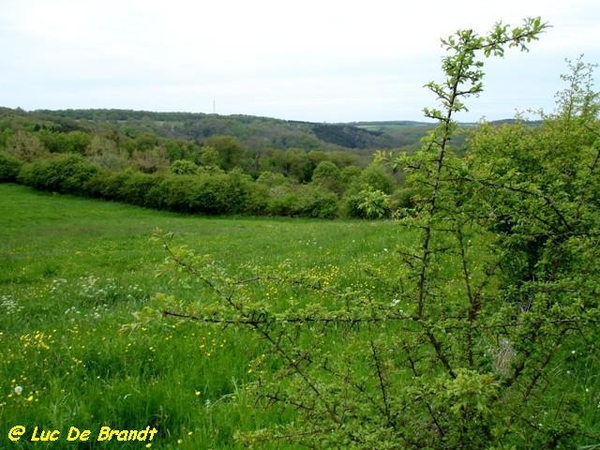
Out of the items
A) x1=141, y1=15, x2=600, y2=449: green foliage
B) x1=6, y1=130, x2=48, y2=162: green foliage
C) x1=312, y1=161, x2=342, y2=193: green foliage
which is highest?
x1=141, y1=15, x2=600, y2=449: green foliage

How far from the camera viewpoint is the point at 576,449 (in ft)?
7.59

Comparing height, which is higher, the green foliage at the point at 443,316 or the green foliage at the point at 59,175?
the green foliage at the point at 443,316

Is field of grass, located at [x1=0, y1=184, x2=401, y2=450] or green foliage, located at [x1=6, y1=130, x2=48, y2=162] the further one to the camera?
green foliage, located at [x1=6, y1=130, x2=48, y2=162]

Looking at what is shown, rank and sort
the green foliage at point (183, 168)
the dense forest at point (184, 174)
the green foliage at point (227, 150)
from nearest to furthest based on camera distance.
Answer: the dense forest at point (184, 174)
the green foliage at point (183, 168)
the green foliage at point (227, 150)

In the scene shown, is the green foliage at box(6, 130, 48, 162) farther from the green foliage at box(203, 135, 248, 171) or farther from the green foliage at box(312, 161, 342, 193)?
the green foliage at box(312, 161, 342, 193)

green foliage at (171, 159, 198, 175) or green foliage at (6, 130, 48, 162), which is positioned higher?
green foliage at (6, 130, 48, 162)

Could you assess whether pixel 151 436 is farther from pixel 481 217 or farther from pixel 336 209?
pixel 336 209

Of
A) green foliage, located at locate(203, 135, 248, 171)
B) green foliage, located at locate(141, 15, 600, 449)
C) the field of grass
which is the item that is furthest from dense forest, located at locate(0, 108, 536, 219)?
green foliage, located at locate(141, 15, 600, 449)

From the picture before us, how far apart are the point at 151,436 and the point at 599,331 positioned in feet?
10.9

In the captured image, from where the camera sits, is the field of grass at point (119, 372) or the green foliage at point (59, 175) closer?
the field of grass at point (119, 372)

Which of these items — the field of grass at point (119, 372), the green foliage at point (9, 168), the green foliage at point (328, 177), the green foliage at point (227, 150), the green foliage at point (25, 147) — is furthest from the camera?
the green foliage at point (227, 150)

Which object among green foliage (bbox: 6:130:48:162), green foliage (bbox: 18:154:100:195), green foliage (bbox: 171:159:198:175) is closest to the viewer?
green foliage (bbox: 18:154:100:195)

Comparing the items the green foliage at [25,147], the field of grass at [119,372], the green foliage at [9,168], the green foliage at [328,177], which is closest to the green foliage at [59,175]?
the green foliage at [9,168]

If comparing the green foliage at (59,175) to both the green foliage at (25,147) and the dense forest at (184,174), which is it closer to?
the dense forest at (184,174)
